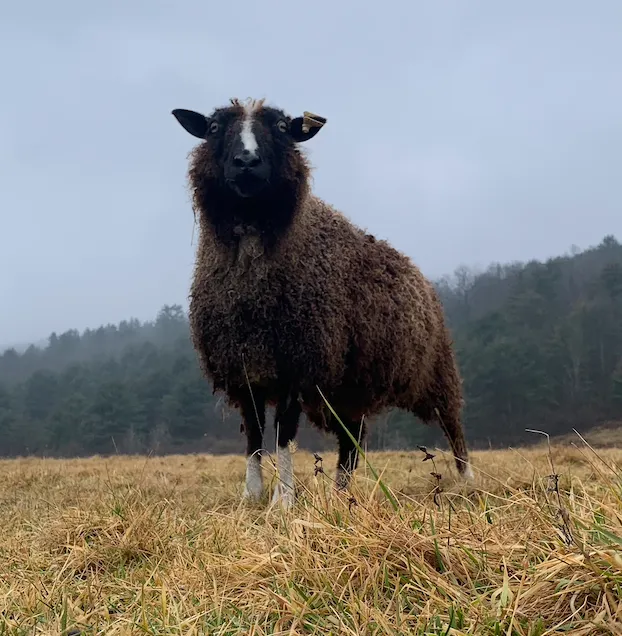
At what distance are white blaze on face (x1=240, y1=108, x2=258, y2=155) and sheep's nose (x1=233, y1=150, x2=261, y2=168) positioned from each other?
4cm

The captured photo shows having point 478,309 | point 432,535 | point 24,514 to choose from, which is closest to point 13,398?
point 478,309

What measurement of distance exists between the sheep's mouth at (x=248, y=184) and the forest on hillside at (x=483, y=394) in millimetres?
25055

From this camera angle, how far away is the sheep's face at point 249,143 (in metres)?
4.96

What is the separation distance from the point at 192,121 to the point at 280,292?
195 cm

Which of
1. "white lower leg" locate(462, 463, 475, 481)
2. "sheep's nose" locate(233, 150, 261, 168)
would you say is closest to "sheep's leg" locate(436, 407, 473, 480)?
"white lower leg" locate(462, 463, 475, 481)

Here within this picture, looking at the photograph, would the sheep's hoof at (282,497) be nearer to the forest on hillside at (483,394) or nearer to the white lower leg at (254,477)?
the white lower leg at (254,477)

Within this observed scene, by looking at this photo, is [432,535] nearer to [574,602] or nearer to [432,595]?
[432,595]

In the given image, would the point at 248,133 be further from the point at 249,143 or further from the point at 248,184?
the point at 248,184

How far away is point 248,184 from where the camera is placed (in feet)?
16.4

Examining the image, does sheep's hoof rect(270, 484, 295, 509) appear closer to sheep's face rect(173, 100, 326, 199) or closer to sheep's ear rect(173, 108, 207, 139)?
sheep's face rect(173, 100, 326, 199)

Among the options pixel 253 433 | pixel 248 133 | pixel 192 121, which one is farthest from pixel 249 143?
pixel 253 433

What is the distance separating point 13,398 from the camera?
5312cm

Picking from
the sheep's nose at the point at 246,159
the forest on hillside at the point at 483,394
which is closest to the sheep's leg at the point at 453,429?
the sheep's nose at the point at 246,159

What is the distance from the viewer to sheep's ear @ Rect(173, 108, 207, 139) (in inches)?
218
